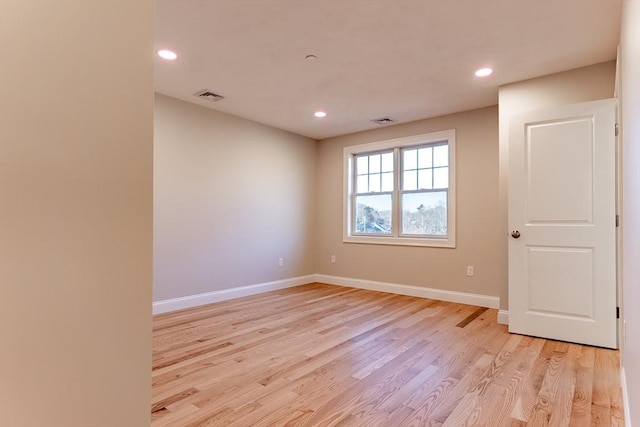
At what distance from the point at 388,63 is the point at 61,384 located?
3.12 meters

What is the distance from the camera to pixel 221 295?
440 centimetres

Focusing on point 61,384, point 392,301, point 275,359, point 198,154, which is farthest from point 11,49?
point 392,301

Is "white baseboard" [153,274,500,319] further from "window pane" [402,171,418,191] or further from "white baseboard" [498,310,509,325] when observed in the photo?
"window pane" [402,171,418,191]

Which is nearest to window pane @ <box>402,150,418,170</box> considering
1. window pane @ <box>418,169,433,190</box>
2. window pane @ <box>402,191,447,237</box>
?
window pane @ <box>418,169,433,190</box>

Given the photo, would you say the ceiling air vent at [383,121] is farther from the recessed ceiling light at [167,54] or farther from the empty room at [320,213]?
the recessed ceiling light at [167,54]

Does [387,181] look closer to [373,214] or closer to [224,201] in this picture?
[373,214]

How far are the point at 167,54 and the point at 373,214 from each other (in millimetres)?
3546

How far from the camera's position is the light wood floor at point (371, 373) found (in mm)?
1812

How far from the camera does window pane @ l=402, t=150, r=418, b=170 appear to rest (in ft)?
16.3

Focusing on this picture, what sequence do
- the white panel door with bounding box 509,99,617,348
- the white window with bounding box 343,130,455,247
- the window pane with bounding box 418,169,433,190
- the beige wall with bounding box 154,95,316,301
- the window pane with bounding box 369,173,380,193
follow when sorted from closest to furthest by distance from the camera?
the white panel door with bounding box 509,99,617,348
the beige wall with bounding box 154,95,316,301
the white window with bounding box 343,130,455,247
the window pane with bounding box 418,169,433,190
the window pane with bounding box 369,173,380,193

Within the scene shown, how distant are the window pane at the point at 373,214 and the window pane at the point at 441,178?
0.75 metres

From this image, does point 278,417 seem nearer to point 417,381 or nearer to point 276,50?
point 417,381

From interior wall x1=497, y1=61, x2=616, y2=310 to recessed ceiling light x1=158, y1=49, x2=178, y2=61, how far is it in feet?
10.3

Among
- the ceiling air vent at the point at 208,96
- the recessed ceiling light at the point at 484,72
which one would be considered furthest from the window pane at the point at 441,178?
the ceiling air vent at the point at 208,96
